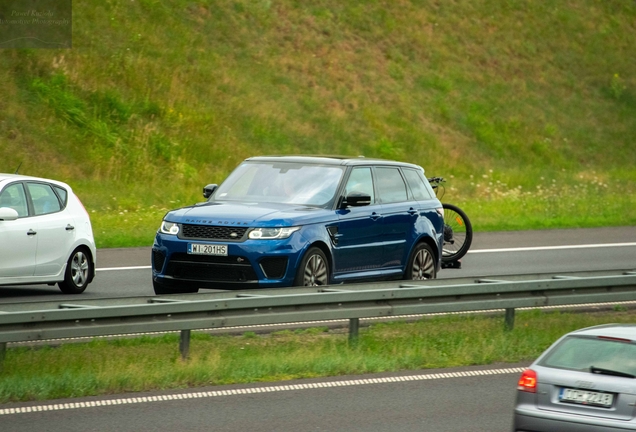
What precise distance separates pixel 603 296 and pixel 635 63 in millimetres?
40579

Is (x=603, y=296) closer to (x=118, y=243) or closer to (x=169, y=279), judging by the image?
(x=169, y=279)

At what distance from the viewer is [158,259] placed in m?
14.0

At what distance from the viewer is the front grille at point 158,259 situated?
548 inches

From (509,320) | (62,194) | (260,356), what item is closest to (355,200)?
(509,320)

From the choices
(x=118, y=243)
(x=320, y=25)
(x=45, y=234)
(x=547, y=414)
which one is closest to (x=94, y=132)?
(x=118, y=243)

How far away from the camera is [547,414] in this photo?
7.71 m

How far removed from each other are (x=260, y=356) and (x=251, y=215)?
107 inches

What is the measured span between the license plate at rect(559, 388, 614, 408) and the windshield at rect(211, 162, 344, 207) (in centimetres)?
715

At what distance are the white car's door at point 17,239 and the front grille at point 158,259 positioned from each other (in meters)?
1.88

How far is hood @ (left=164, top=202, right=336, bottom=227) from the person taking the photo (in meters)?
13.7

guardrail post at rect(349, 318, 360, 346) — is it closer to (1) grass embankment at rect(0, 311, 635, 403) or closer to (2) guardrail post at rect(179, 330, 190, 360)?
(1) grass embankment at rect(0, 311, 635, 403)

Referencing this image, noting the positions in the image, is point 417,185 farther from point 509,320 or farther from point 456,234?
point 509,320

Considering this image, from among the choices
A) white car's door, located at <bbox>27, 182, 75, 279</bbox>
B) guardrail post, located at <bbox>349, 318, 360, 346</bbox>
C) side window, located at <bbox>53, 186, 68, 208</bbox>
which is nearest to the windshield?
white car's door, located at <bbox>27, 182, 75, 279</bbox>

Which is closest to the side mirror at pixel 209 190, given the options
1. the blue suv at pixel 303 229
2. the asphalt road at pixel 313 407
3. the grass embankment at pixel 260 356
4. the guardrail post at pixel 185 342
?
the blue suv at pixel 303 229
